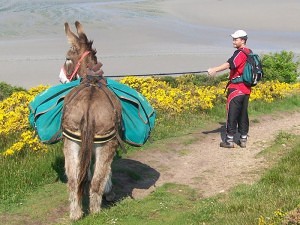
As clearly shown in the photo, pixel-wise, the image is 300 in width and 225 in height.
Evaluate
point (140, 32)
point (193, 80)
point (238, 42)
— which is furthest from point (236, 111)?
point (140, 32)

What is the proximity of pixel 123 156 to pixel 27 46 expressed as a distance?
1874 cm

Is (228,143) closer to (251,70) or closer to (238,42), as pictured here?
(251,70)

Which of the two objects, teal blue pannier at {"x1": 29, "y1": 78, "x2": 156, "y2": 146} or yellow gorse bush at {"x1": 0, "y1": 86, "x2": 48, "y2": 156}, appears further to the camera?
yellow gorse bush at {"x1": 0, "y1": 86, "x2": 48, "y2": 156}

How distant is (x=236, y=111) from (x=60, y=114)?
4049 millimetres

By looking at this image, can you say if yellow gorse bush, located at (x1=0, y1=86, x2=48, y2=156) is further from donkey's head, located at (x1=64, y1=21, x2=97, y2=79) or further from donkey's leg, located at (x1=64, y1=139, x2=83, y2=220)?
donkey's leg, located at (x1=64, y1=139, x2=83, y2=220)

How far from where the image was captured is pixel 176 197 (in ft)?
24.8

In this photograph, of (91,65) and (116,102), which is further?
(91,65)

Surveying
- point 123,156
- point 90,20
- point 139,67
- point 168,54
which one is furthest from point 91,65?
point 90,20

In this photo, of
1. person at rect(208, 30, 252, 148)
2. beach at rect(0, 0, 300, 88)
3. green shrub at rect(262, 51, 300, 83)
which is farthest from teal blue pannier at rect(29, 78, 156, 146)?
beach at rect(0, 0, 300, 88)

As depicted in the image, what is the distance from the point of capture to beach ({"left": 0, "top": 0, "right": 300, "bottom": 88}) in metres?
23.6

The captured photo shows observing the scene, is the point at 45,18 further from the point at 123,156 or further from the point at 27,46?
the point at 123,156

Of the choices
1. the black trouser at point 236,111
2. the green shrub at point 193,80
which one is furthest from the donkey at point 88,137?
the green shrub at point 193,80

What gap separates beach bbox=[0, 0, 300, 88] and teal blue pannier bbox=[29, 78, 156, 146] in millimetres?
13348

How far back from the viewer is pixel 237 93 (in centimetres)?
984
